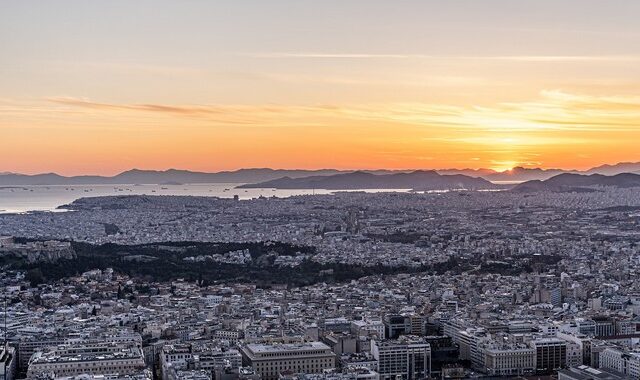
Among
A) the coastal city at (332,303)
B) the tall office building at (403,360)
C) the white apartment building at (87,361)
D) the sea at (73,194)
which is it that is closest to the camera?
the white apartment building at (87,361)

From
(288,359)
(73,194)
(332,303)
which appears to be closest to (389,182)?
(73,194)

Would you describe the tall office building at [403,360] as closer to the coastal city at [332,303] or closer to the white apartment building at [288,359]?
the coastal city at [332,303]

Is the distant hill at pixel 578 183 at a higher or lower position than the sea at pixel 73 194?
higher

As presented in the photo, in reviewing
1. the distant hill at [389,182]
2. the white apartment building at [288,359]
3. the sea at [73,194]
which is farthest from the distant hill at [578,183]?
the white apartment building at [288,359]

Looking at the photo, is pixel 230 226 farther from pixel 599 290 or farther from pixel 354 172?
pixel 354 172

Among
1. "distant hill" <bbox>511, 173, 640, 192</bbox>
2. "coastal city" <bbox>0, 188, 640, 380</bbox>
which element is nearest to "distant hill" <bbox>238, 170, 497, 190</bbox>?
"distant hill" <bbox>511, 173, 640, 192</bbox>

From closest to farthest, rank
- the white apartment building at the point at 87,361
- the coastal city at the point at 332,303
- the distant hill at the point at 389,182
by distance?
the white apartment building at the point at 87,361, the coastal city at the point at 332,303, the distant hill at the point at 389,182

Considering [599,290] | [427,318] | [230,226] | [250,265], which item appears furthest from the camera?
[230,226]

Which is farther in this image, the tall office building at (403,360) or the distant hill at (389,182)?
the distant hill at (389,182)

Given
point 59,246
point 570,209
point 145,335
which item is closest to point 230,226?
point 59,246
